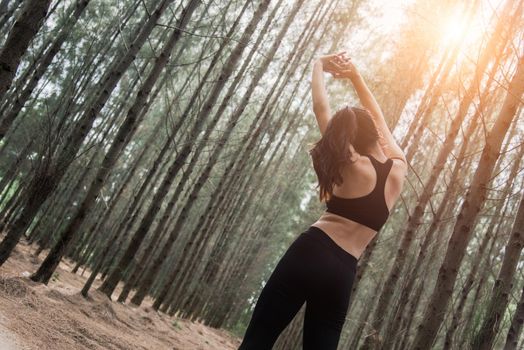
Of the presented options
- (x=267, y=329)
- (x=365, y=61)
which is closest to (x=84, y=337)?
(x=267, y=329)

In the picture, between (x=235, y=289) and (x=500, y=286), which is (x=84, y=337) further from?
(x=235, y=289)

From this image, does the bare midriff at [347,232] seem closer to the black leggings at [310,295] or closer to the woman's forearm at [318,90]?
the black leggings at [310,295]

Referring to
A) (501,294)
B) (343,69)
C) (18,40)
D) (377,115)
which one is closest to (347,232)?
(377,115)

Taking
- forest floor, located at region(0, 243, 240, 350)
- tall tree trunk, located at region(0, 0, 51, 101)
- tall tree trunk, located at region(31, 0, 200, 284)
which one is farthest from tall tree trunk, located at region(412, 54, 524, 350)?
tall tree trunk, located at region(31, 0, 200, 284)

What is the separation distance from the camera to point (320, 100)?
85.0 inches

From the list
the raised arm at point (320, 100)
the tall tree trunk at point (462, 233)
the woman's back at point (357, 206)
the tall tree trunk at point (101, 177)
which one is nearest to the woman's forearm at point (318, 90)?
the raised arm at point (320, 100)

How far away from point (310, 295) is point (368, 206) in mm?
441

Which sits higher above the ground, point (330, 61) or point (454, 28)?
point (454, 28)

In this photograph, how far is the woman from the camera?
5.73 feet

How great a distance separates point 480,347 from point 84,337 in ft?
11.8

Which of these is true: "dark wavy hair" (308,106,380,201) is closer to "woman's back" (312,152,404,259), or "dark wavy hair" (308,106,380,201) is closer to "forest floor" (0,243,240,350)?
"woman's back" (312,152,404,259)

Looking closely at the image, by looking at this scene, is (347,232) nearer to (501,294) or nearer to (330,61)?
(330,61)

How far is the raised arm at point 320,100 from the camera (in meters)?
2.09

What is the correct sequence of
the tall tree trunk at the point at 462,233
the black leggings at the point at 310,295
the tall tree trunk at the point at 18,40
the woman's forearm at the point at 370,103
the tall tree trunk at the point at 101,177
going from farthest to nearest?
the tall tree trunk at the point at 101,177 < the tall tree trunk at the point at 462,233 < the tall tree trunk at the point at 18,40 < the woman's forearm at the point at 370,103 < the black leggings at the point at 310,295
